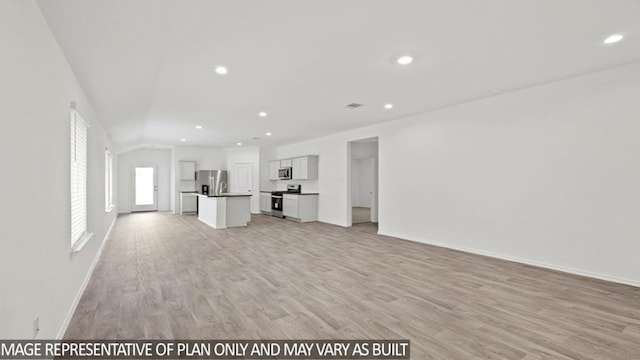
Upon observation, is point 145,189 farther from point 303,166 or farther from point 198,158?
point 303,166

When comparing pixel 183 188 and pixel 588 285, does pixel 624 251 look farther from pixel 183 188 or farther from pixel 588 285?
pixel 183 188

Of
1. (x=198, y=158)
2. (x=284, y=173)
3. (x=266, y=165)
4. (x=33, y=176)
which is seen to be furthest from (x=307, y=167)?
(x=33, y=176)

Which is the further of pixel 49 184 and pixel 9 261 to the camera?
pixel 49 184

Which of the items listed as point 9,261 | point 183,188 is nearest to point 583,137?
point 9,261

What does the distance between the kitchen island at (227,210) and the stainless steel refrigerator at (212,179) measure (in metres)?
2.90

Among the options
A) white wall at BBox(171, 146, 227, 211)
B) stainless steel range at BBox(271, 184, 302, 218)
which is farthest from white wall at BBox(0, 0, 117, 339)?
white wall at BBox(171, 146, 227, 211)

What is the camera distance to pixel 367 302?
312cm

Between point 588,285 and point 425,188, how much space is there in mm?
2945

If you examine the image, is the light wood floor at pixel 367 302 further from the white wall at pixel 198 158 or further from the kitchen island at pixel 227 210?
→ the white wall at pixel 198 158

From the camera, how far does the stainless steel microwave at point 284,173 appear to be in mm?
10469

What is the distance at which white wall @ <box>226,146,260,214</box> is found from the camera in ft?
38.1

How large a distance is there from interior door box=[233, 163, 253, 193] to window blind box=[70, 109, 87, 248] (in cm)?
783

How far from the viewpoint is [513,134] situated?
473 cm

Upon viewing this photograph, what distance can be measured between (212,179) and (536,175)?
1053 cm
